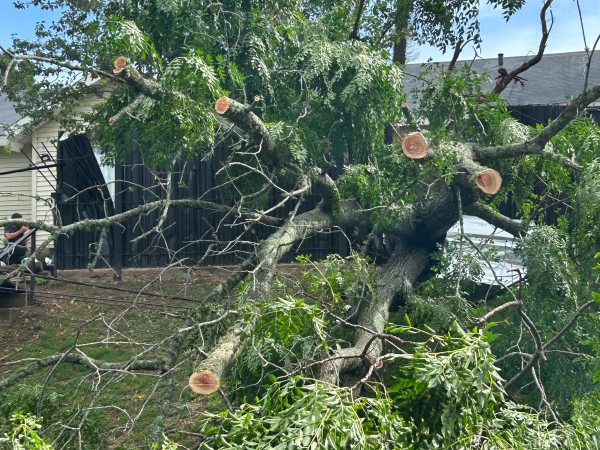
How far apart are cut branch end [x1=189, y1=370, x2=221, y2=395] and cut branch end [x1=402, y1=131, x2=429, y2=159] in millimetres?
3576

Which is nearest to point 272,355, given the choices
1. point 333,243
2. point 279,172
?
point 279,172

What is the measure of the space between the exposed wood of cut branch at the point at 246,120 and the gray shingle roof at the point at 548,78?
843 centimetres

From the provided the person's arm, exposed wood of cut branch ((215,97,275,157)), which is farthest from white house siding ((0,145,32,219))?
exposed wood of cut branch ((215,97,275,157))

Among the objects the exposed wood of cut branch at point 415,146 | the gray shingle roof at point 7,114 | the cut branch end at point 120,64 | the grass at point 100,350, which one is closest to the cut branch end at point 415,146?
the exposed wood of cut branch at point 415,146

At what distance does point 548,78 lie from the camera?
19.0 metres

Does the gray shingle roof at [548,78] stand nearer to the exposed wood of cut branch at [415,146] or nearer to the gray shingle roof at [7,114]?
the exposed wood of cut branch at [415,146]

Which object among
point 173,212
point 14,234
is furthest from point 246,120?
point 14,234

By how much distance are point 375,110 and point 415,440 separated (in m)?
6.13

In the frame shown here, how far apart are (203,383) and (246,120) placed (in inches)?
120

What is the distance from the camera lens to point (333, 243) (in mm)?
14844

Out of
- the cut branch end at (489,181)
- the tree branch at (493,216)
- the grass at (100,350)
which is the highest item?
the cut branch end at (489,181)

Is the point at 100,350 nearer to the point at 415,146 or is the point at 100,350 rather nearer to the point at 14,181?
the point at 415,146

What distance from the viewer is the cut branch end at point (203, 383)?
23.2 ft

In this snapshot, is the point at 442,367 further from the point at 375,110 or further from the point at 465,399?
the point at 375,110
